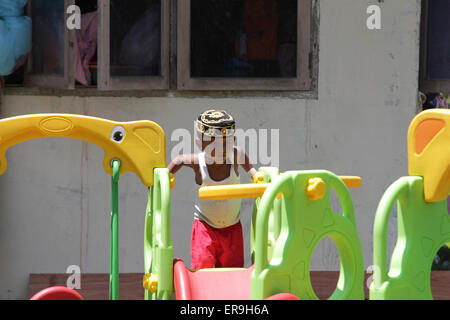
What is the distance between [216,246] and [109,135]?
2.92 feet

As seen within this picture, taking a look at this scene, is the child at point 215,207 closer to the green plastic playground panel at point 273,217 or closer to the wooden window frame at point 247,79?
the green plastic playground panel at point 273,217

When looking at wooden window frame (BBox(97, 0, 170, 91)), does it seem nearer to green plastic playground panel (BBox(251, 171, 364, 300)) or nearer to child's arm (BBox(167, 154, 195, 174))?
child's arm (BBox(167, 154, 195, 174))

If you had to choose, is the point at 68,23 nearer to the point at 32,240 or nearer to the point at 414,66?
the point at 32,240

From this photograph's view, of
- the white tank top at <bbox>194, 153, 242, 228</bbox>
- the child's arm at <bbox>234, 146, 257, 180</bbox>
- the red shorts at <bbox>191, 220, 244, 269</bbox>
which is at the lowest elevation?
the red shorts at <bbox>191, 220, 244, 269</bbox>

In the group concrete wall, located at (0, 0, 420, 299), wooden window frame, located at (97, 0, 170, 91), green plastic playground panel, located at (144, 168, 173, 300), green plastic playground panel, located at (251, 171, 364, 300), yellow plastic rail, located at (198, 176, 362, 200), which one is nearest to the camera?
green plastic playground panel, located at (251, 171, 364, 300)

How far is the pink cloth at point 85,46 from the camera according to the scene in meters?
5.61

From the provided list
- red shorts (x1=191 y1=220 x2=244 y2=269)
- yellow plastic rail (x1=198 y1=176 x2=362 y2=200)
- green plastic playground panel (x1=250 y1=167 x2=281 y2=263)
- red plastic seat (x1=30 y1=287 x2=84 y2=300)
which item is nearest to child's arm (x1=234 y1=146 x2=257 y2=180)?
green plastic playground panel (x1=250 y1=167 x2=281 y2=263)

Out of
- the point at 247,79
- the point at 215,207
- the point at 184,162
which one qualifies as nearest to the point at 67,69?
the point at 247,79

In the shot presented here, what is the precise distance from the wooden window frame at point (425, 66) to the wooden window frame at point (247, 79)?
0.93 metres

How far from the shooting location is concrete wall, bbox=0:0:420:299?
5.64m

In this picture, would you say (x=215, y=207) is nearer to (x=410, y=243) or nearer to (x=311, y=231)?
(x=311, y=231)

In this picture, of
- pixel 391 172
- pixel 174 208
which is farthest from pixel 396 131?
pixel 174 208

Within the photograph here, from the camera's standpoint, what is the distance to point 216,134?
4.43 meters

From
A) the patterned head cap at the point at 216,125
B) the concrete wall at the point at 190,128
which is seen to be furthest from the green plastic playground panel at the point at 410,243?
the concrete wall at the point at 190,128
